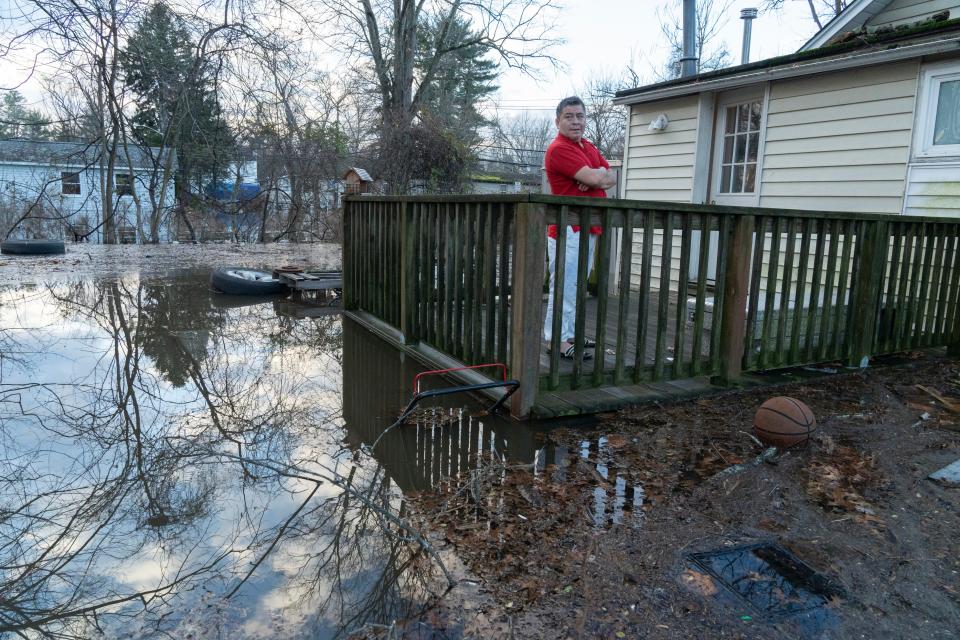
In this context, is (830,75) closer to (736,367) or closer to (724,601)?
(736,367)

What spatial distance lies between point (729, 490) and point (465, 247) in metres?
2.12

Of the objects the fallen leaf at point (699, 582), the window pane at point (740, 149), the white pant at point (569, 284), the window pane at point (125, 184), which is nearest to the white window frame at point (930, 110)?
the window pane at point (740, 149)

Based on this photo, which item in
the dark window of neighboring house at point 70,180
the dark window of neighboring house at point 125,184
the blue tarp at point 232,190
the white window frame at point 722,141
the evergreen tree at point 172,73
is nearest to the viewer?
the evergreen tree at point 172,73

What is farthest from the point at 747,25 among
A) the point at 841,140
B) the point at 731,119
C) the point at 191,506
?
the point at 191,506

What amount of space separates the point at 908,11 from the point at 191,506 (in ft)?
30.8

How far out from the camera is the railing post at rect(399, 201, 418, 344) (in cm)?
493

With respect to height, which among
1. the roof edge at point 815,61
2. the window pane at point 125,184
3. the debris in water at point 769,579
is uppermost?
the roof edge at point 815,61

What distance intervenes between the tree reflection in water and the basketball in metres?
1.92

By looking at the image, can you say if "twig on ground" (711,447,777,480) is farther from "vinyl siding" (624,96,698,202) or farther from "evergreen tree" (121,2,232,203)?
"evergreen tree" (121,2,232,203)

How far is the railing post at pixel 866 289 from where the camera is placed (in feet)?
15.5

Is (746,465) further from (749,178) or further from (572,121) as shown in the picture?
(749,178)

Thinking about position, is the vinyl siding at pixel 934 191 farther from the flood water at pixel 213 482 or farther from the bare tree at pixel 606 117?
the bare tree at pixel 606 117

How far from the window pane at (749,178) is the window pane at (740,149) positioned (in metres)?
0.16

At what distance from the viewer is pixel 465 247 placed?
13.5 ft
